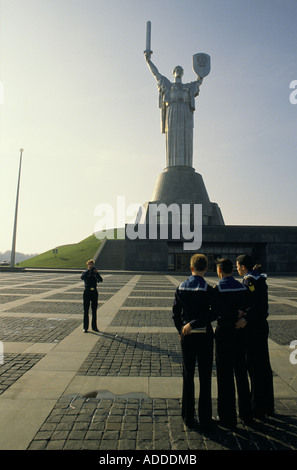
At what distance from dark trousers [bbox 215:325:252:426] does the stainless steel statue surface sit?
Result: 125ft

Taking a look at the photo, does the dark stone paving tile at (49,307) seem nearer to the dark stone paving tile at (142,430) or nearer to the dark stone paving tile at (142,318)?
the dark stone paving tile at (142,318)

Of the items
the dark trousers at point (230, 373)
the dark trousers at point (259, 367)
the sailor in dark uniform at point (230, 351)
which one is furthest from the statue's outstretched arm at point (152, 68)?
the dark trousers at point (230, 373)

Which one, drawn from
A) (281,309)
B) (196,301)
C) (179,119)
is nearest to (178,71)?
(179,119)

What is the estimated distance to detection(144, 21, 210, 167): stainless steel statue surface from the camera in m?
39.7

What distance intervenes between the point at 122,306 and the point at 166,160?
3318 centimetres

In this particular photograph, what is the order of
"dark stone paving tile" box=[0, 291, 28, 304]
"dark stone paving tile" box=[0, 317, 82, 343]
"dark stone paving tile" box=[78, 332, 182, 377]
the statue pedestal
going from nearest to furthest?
"dark stone paving tile" box=[78, 332, 182, 377]
"dark stone paving tile" box=[0, 317, 82, 343]
"dark stone paving tile" box=[0, 291, 28, 304]
the statue pedestal

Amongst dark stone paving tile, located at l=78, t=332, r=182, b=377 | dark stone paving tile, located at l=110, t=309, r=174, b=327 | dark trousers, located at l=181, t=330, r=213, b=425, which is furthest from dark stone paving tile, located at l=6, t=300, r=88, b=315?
dark trousers, located at l=181, t=330, r=213, b=425

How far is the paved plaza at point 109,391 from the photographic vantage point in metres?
3.08

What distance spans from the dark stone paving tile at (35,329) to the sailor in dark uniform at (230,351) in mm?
4312

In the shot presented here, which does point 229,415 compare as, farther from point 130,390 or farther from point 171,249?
point 171,249

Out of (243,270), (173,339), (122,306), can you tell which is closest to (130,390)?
(243,270)

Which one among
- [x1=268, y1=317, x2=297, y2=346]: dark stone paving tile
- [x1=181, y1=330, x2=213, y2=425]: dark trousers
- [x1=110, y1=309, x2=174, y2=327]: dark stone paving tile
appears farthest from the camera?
[x1=110, y1=309, x2=174, y2=327]: dark stone paving tile

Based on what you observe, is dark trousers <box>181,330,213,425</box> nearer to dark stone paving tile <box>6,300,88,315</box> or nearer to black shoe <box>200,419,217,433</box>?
black shoe <box>200,419,217,433</box>
